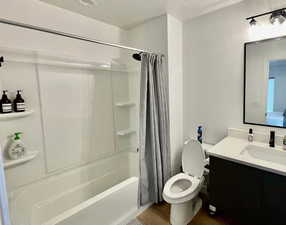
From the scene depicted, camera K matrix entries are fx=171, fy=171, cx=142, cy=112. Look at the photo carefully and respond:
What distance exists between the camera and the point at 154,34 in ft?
7.36

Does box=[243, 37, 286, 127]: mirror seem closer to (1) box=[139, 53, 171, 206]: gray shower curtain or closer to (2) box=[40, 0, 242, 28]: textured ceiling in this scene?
(2) box=[40, 0, 242, 28]: textured ceiling

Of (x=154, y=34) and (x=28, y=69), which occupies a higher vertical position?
(x=154, y=34)

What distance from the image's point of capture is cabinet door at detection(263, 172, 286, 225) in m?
1.31

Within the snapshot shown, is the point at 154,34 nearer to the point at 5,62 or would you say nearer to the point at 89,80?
the point at 89,80

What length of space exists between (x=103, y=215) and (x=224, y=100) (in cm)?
185

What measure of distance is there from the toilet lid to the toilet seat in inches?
2.9

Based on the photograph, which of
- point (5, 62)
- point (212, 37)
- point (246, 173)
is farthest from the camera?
point (212, 37)

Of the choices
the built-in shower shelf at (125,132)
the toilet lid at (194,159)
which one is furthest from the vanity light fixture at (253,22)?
the built-in shower shelf at (125,132)

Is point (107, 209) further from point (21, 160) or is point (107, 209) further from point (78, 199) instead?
point (21, 160)

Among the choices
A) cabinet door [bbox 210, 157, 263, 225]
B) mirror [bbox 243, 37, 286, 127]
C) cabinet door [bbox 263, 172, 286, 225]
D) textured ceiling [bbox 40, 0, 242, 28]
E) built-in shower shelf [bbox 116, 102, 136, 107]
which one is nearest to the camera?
cabinet door [bbox 263, 172, 286, 225]

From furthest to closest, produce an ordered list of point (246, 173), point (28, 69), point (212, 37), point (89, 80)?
point (89, 80), point (212, 37), point (28, 69), point (246, 173)

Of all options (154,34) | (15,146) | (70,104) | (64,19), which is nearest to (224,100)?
(154,34)

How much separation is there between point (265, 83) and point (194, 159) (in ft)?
3.62

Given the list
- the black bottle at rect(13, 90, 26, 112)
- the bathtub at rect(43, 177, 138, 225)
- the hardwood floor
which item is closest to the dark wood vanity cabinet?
the hardwood floor
